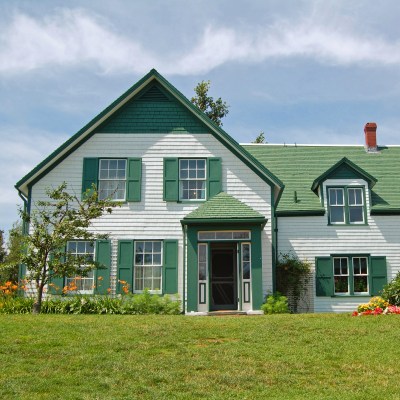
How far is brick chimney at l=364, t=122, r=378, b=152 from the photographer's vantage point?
24894 mm

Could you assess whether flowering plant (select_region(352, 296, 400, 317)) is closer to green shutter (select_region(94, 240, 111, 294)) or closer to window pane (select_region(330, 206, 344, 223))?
window pane (select_region(330, 206, 344, 223))

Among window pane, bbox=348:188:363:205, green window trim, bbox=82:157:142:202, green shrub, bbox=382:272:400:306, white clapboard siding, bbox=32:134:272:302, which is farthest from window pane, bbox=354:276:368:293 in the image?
green window trim, bbox=82:157:142:202

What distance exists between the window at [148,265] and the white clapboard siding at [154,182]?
1.16 feet

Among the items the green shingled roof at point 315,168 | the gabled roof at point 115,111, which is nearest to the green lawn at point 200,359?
the gabled roof at point 115,111

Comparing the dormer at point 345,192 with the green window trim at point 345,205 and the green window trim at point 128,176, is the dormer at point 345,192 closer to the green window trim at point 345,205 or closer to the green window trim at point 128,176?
the green window trim at point 345,205

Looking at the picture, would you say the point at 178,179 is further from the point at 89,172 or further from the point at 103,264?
the point at 103,264

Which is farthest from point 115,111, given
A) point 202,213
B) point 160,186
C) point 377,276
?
point 377,276

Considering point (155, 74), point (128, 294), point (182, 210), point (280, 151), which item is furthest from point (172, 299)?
point (280, 151)

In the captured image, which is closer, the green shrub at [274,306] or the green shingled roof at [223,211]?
the green shrub at [274,306]

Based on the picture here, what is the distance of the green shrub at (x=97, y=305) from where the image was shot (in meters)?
16.6

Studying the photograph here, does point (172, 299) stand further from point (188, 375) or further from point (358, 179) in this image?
point (188, 375)

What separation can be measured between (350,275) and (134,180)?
352 inches

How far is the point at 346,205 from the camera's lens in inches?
835

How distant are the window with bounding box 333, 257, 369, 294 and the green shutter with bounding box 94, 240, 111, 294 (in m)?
8.57
